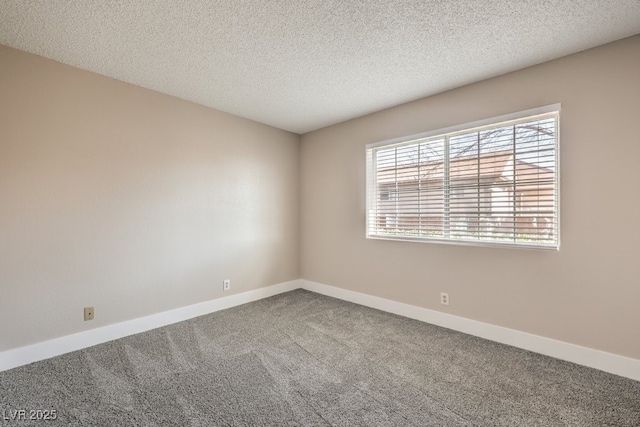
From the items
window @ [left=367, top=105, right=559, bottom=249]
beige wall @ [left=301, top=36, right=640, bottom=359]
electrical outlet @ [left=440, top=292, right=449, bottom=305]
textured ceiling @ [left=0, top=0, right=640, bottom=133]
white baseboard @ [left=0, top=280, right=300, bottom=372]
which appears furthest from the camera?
electrical outlet @ [left=440, top=292, right=449, bottom=305]

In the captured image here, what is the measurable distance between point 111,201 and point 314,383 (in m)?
2.47

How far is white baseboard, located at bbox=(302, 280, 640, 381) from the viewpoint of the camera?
2.07 metres

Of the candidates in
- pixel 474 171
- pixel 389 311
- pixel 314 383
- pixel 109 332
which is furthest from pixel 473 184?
pixel 109 332

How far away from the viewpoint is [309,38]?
2078 mm

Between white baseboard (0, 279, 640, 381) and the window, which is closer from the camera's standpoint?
white baseboard (0, 279, 640, 381)

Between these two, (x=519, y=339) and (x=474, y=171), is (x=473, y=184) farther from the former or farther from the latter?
(x=519, y=339)

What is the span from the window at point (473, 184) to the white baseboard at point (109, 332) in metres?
2.06

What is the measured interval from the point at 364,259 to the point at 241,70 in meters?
2.58

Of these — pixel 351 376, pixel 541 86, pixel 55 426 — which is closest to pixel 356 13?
pixel 541 86

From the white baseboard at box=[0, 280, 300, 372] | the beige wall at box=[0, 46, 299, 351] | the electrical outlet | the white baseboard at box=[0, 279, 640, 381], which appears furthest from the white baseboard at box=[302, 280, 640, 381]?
the beige wall at box=[0, 46, 299, 351]

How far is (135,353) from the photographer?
2387mm

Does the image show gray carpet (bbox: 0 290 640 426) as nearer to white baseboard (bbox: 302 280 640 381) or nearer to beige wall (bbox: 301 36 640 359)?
white baseboard (bbox: 302 280 640 381)

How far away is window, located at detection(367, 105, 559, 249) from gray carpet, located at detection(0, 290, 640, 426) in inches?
41.4

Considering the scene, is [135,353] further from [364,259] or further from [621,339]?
[621,339]
